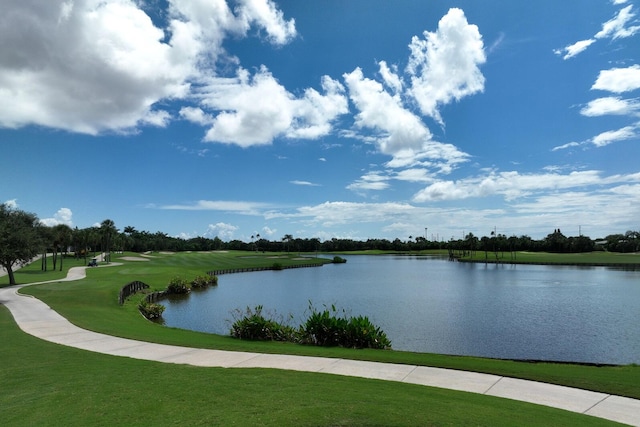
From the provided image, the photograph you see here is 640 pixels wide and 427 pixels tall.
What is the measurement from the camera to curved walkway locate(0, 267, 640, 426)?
8.62 m

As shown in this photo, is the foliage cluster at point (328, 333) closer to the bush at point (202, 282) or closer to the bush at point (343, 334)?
the bush at point (343, 334)

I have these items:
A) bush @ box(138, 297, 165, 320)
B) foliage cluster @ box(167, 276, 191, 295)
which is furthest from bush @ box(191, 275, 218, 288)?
bush @ box(138, 297, 165, 320)

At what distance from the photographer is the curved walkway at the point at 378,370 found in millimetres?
8625

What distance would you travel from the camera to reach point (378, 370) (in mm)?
11203

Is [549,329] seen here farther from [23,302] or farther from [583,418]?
[23,302]

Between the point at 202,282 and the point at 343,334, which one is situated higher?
the point at 343,334

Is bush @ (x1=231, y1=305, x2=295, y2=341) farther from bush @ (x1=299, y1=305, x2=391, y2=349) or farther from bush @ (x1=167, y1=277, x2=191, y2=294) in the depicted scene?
bush @ (x1=167, y1=277, x2=191, y2=294)

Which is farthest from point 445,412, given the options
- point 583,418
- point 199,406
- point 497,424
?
point 199,406

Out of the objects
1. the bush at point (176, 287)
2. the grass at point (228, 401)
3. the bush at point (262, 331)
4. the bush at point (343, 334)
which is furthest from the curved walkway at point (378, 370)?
the bush at point (176, 287)

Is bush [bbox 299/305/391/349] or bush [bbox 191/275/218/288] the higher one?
bush [bbox 299/305/391/349]

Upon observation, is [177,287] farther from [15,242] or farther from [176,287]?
[15,242]

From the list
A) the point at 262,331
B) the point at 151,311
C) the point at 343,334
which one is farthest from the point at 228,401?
the point at 151,311

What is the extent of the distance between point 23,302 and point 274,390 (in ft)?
81.3

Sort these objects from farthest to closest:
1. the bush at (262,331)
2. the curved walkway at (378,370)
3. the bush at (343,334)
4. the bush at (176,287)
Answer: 1. the bush at (176,287)
2. the bush at (262,331)
3. the bush at (343,334)
4. the curved walkway at (378,370)
